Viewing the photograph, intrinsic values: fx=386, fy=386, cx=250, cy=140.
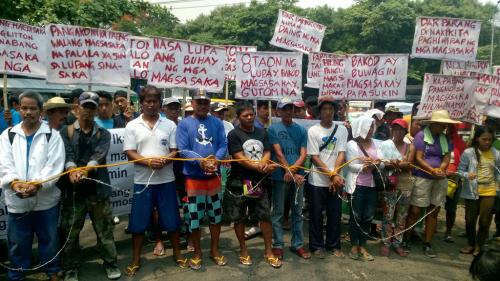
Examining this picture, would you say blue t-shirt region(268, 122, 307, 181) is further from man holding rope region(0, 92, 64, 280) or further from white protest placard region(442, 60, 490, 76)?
white protest placard region(442, 60, 490, 76)

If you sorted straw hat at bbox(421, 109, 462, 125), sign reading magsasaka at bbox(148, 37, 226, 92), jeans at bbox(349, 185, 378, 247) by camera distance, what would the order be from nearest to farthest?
jeans at bbox(349, 185, 378, 247), straw hat at bbox(421, 109, 462, 125), sign reading magsasaka at bbox(148, 37, 226, 92)

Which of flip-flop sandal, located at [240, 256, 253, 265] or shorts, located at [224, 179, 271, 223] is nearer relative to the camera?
shorts, located at [224, 179, 271, 223]

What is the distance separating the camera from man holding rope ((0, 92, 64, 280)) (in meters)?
3.65

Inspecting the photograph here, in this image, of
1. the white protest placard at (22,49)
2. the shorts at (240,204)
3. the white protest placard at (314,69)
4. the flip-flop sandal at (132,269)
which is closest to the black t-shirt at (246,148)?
the shorts at (240,204)

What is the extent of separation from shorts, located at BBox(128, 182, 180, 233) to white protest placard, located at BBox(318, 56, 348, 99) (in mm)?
3862

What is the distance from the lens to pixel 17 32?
18.1 ft

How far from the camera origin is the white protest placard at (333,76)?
7207 millimetres

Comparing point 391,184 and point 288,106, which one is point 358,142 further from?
point 288,106

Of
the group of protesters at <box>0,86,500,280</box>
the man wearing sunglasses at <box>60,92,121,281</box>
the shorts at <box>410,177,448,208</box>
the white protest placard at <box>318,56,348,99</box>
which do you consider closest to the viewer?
the group of protesters at <box>0,86,500,280</box>

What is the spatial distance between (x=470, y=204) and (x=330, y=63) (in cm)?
335

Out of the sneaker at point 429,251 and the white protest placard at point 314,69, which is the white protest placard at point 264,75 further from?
the sneaker at point 429,251

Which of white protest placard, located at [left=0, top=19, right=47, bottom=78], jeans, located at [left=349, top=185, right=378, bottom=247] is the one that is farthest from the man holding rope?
jeans, located at [left=349, top=185, right=378, bottom=247]

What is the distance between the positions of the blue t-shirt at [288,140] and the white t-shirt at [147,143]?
1341 mm

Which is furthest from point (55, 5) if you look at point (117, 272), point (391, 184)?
point (391, 184)
